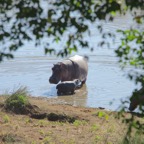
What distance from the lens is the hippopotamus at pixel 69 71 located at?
41.4 feet

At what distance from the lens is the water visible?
11433 mm

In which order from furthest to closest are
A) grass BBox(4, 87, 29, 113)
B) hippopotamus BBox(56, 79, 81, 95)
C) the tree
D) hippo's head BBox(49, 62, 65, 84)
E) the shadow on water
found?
hippo's head BBox(49, 62, 65, 84)
hippopotamus BBox(56, 79, 81, 95)
the shadow on water
grass BBox(4, 87, 29, 113)
the tree

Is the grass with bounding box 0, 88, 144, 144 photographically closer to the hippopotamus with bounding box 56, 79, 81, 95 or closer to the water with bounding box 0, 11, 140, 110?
the water with bounding box 0, 11, 140, 110

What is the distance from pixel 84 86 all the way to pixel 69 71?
1.75ft

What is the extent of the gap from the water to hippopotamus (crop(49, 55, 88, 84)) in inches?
8.3

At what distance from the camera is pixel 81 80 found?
41.7ft

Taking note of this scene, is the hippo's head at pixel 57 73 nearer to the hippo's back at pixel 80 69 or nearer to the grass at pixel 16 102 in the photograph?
the hippo's back at pixel 80 69

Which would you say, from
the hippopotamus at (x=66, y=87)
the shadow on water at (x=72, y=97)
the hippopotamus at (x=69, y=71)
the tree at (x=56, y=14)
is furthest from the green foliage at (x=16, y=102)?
the tree at (x=56, y=14)

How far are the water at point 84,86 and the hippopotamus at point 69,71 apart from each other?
0.69 ft

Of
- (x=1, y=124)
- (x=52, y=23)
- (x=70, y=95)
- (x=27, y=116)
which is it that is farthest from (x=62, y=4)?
(x=70, y=95)

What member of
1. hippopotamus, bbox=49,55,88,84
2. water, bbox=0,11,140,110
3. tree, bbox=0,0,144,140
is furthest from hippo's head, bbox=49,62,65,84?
tree, bbox=0,0,144,140

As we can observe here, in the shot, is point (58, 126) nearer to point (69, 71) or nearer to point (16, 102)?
point (16, 102)

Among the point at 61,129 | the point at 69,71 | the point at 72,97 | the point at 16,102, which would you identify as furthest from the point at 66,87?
the point at 61,129

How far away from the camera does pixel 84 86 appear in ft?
41.3
